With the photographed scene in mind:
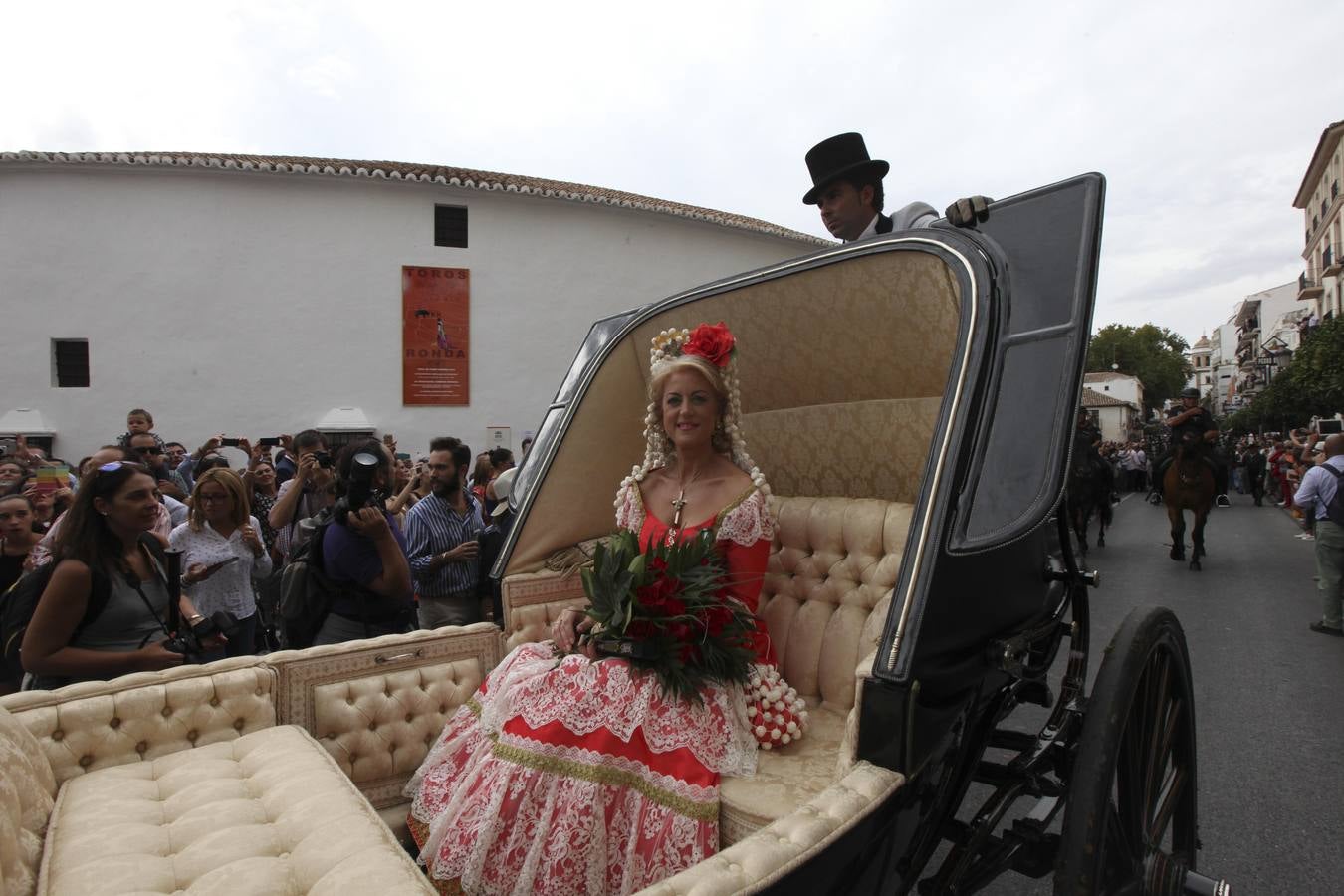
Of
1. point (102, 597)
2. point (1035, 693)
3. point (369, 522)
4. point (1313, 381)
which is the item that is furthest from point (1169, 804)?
point (1313, 381)

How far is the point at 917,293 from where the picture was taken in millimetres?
2645

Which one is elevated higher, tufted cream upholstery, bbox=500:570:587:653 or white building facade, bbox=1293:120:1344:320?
white building facade, bbox=1293:120:1344:320

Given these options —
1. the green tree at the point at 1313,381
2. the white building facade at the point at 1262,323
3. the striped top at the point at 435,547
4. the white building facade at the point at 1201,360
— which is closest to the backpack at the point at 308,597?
the striped top at the point at 435,547

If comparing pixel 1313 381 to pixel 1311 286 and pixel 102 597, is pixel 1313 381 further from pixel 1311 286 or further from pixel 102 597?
pixel 1311 286

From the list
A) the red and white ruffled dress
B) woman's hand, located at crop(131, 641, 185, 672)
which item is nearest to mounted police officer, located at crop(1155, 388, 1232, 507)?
the red and white ruffled dress

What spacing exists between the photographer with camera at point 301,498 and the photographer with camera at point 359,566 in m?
1.04

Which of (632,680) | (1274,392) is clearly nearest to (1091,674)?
(632,680)

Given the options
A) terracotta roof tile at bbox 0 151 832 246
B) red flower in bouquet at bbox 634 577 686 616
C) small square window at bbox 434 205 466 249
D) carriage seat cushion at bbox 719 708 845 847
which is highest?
terracotta roof tile at bbox 0 151 832 246

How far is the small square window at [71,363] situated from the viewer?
1681 centimetres

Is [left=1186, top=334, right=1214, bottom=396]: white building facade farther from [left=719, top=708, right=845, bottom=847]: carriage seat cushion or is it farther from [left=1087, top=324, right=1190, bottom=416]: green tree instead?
[left=719, top=708, right=845, bottom=847]: carriage seat cushion

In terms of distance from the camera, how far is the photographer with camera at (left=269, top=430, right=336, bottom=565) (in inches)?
183

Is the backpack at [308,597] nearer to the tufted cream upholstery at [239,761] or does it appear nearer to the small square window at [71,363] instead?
the tufted cream upholstery at [239,761]

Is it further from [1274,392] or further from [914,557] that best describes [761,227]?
[914,557]

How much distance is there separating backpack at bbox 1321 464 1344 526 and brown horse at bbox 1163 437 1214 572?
9.76 ft
